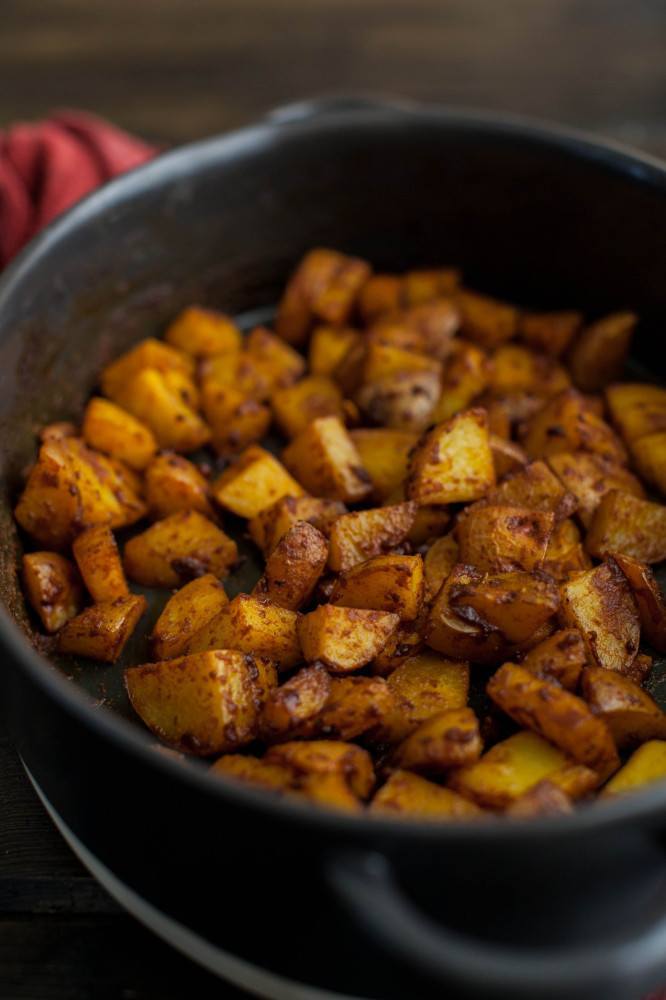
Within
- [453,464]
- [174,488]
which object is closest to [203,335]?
[174,488]

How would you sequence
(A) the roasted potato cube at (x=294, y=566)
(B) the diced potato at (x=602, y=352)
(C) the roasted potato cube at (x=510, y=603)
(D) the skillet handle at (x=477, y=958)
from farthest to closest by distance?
(B) the diced potato at (x=602, y=352) → (A) the roasted potato cube at (x=294, y=566) → (C) the roasted potato cube at (x=510, y=603) → (D) the skillet handle at (x=477, y=958)

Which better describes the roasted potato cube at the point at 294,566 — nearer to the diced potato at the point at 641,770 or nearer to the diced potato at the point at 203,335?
the diced potato at the point at 641,770

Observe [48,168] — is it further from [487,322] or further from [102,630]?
[102,630]

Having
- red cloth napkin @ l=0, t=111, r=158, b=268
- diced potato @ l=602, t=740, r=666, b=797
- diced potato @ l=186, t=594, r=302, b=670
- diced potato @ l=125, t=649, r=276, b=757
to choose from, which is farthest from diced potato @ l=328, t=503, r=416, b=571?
red cloth napkin @ l=0, t=111, r=158, b=268

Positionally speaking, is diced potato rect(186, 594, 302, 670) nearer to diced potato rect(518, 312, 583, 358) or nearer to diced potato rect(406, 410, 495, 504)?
diced potato rect(406, 410, 495, 504)

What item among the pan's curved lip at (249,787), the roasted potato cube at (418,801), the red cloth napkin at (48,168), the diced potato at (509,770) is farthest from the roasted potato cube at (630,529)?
the red cloth napkin at (48,168)
